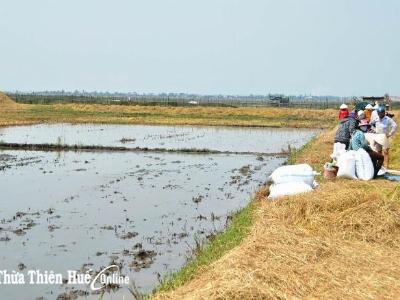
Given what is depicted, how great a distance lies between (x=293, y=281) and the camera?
4086 mm

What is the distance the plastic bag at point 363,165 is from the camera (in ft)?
27.6

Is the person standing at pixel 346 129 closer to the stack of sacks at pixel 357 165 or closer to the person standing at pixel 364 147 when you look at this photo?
the person standing at pixel 364 147

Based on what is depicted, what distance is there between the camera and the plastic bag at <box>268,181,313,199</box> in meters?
7.32

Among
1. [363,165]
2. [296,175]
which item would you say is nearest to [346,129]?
[363,165]

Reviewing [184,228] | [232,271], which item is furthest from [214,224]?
[232,271]

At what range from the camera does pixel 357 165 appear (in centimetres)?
849

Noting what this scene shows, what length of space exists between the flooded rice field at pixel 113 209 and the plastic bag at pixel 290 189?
1.17 m

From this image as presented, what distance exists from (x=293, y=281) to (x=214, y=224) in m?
4.62

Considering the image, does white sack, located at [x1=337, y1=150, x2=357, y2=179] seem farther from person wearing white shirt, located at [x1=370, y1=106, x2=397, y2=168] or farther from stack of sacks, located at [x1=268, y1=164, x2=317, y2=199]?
person wearing white shirt, located at [x1=370, y1=106, x2=397, y2=168]

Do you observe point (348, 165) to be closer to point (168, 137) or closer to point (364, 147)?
point (364, 147)

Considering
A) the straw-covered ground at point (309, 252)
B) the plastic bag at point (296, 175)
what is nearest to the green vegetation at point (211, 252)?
the straw-covered ground at point (309, 252)

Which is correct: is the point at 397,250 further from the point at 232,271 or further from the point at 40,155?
the point at 40,155

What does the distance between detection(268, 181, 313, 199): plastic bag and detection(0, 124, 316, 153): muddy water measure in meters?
13.1

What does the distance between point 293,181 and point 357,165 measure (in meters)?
1.46
